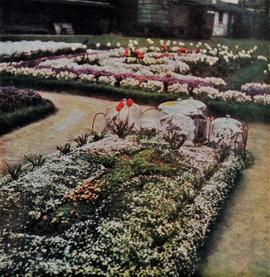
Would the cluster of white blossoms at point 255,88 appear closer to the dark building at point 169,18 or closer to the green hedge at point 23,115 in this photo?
the dark building at point 169,18

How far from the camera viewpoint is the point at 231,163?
674cm

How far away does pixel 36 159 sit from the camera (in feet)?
19.4

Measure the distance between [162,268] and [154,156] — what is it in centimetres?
223

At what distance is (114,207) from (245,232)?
154 centimetres

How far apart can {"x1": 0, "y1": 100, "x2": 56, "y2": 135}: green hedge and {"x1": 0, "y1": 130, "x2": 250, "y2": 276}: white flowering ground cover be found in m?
0.69

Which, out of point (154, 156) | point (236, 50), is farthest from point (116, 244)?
point (236, 50)

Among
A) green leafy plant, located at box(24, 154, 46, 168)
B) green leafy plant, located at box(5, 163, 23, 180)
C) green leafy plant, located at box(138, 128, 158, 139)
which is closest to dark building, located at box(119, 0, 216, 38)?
green leafy plant, located at box(138, 128, 158, 139)

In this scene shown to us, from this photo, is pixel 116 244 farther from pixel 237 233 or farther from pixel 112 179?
pixel 237 233

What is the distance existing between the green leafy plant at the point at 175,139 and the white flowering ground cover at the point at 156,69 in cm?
118

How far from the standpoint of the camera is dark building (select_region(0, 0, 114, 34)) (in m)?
8.23

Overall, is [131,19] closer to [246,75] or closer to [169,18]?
[169,18]

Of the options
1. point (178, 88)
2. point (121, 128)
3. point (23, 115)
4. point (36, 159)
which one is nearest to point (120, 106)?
point (121, 128)

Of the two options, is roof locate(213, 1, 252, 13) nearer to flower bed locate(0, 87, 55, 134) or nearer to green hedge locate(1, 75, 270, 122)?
green hedge locate(1, 75, 270, 122)

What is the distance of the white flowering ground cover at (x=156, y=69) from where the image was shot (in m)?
7.95
